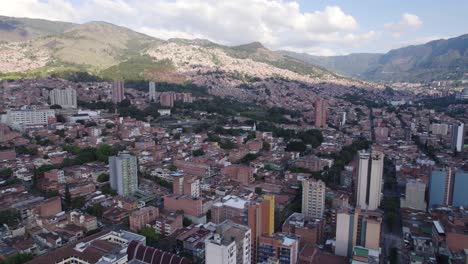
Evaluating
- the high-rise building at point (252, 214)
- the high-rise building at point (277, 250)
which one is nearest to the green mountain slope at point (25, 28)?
the high-rise building at point (252, 214)

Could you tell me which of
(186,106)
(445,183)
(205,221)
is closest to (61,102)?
(186,106)

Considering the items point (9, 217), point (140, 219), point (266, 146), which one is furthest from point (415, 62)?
point (9, 217)

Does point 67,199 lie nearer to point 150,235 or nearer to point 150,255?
point 150,235

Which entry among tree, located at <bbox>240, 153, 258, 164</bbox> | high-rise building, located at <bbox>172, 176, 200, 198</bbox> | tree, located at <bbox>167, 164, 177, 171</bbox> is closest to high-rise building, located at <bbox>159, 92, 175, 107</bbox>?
tree, located at <bbox>240, 153, 258, 164</bbox>

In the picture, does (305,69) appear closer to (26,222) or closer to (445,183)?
(445,183)

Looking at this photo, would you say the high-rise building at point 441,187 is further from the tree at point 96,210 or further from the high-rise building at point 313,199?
the tree at point 96,210

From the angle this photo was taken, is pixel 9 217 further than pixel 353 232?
Yes
